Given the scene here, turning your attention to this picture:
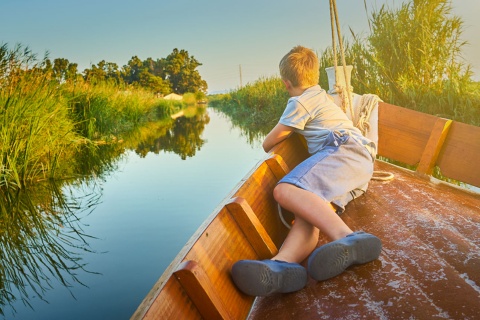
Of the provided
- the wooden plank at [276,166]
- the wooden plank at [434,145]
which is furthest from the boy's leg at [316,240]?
the wooden plank at [434,145]

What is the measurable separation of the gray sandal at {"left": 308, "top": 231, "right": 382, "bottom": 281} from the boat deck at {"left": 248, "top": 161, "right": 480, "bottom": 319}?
2.2 inches

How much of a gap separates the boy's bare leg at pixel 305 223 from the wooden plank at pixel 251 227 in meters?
0.07

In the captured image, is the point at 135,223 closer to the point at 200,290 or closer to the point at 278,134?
the point at 278,134

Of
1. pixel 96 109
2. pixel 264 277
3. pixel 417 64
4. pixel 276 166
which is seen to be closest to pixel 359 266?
pixel 264 277

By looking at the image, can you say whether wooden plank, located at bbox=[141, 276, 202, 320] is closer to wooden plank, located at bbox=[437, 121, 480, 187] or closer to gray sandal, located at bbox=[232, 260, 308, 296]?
gray sandal, located at bbox=[232, 260, 308, 296]

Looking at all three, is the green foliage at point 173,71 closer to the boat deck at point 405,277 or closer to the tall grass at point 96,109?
the tall grass at point 96,109

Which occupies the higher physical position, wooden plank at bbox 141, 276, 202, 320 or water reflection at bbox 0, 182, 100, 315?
wooden plank at bbox 141, 276, 202, 320

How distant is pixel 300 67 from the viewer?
8.12ft

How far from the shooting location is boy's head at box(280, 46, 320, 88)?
8.11 ft

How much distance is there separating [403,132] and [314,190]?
5.68ft

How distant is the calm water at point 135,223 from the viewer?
9.95 feet

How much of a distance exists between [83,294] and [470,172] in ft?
9.11

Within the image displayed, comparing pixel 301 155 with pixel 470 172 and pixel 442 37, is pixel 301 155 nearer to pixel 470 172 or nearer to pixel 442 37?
pixel 470 172

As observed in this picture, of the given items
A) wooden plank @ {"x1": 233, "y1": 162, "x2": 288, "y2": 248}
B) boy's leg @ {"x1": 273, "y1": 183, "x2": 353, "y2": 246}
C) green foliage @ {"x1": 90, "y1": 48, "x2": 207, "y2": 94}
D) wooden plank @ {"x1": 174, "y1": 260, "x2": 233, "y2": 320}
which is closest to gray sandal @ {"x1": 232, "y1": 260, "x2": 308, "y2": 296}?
wooden plank @ {"x1": 174, "y1": 260, "x2": 233, "y2": 320}
